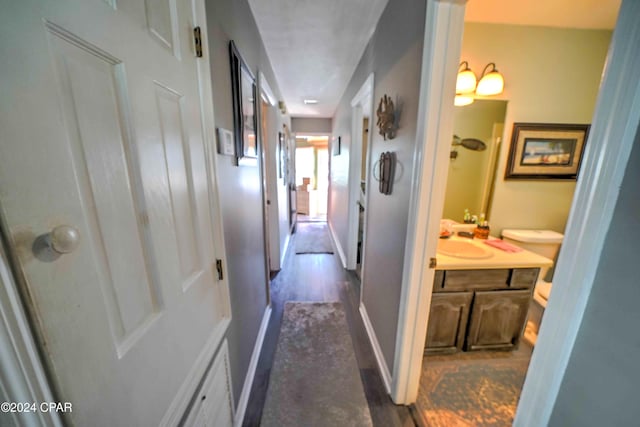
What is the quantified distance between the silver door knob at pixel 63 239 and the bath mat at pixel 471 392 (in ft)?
5.86

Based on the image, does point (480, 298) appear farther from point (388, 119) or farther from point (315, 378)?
point (388, 119)

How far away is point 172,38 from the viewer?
67cm

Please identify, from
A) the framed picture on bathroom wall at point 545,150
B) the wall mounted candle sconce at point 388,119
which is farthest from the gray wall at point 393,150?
the framed picture on bathroom wall at point 545,150

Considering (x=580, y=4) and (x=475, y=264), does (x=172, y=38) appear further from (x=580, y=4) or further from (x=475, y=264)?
(x=580, y=4)

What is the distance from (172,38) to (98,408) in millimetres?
937

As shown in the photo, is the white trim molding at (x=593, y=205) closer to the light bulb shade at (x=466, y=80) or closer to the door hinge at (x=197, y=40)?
the door hinge at (x=197, y=40)

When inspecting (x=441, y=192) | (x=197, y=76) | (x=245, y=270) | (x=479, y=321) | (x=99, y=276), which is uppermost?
(x=197, y=76)

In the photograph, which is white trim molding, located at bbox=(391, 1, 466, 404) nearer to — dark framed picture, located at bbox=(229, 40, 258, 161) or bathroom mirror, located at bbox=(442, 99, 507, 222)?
dark framed picture, located at bbox=(229, 40, 258, 161)

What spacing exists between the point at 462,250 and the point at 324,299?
1.46 metres

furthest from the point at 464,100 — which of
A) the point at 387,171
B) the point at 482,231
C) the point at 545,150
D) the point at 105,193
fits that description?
the point at 105,193

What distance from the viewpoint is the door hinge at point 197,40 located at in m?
0.78

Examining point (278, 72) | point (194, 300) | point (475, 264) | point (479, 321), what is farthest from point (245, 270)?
point (278, 72)

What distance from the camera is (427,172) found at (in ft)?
3.33

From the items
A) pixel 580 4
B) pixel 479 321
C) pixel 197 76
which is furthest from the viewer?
pixel 479 321
